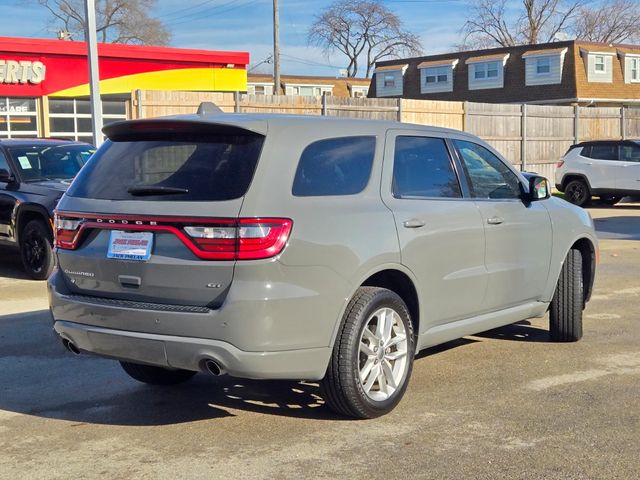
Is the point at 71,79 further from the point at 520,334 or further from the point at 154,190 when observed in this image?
the point at 154,190

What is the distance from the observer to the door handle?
521 centimetres

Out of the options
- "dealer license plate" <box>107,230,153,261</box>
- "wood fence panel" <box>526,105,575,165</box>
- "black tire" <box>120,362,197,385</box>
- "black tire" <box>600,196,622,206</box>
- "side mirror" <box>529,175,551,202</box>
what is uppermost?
"wood fence panel" <box>526,105,575,165</box>

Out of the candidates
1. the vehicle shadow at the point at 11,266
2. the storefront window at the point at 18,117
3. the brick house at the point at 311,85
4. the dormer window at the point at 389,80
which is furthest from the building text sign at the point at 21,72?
the brick house at the point at 311,85

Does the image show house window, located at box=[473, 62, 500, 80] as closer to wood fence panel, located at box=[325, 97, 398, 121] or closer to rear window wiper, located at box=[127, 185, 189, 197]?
wood fence panel, located at box=[325, 97, 398, 121]

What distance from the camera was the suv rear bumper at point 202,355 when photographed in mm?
4434

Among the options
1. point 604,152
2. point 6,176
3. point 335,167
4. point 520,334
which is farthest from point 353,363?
point 604,152

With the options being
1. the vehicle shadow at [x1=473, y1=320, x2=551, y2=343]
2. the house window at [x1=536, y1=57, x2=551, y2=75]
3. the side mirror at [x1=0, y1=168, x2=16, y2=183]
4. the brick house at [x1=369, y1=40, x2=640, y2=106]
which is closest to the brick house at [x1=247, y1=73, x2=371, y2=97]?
the brick house at [x1=369, y1=40, x2=640, y2=106]

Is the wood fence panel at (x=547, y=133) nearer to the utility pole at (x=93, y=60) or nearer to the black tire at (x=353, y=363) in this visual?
the utility pole at (x=93, y=60)

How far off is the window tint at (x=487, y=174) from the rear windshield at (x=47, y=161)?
6.72 metres

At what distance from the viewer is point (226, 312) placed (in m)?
A: 4.39

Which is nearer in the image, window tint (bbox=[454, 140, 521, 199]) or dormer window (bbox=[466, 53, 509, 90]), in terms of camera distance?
window tint (bbox=[454, 140, 521, 199])

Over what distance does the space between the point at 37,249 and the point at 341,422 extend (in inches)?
270

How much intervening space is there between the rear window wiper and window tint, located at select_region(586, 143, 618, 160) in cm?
1846

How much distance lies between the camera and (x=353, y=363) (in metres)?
4.79
